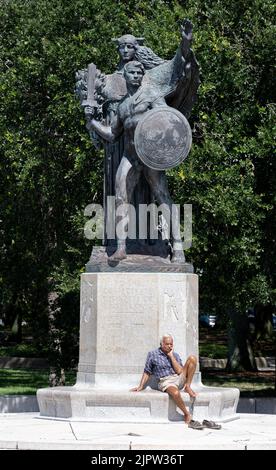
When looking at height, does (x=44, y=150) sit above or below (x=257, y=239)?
above

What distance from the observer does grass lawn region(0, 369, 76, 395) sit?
28953 mm

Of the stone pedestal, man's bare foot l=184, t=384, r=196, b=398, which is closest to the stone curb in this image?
the stone pedestal

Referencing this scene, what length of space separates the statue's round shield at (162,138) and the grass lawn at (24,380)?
14.6 metres

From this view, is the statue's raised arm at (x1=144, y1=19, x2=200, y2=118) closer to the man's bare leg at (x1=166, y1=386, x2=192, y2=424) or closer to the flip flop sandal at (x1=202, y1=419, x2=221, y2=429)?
the man's bare leg at (x1=166, y1=386, x2=192, y2=424)

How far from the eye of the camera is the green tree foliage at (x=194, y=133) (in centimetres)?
2136

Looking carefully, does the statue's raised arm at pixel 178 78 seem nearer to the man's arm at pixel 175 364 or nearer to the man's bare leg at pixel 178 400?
the man's arm at pixel 175 364

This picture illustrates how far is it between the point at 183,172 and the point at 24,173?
3870mm

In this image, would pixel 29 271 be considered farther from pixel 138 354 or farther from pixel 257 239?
pixel 138 354

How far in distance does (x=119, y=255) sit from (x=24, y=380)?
19050 mm

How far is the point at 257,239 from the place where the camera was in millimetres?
21938

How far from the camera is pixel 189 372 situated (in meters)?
13.5

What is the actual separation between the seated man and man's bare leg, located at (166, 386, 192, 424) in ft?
0.43

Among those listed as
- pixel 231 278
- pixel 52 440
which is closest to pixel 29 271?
pixel 231 278

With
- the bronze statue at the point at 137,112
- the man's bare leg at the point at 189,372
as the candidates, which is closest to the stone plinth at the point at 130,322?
the bronze statue at the point at 137,112
